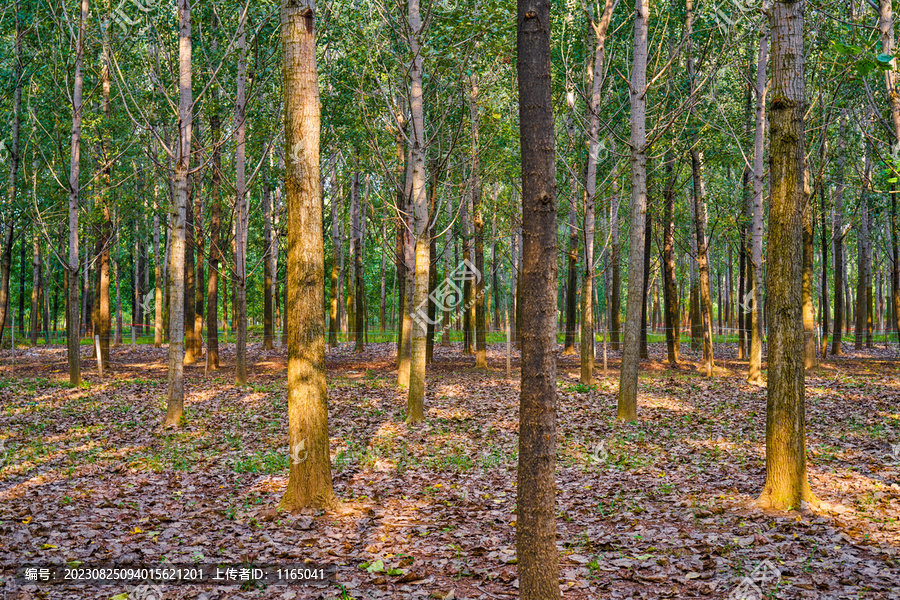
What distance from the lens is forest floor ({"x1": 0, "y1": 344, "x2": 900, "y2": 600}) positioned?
13.9ft

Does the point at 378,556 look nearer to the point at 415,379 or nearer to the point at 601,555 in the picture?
the point at 601,555

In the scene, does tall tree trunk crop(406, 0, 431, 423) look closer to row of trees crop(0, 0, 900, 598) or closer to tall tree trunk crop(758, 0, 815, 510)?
row of trees crop(0, 0, 900, 598)


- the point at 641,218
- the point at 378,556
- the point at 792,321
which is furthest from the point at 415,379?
the point at 792,321

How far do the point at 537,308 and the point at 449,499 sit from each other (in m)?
3.76

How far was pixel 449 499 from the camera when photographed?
6.32 m

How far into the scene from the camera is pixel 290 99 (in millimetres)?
5844

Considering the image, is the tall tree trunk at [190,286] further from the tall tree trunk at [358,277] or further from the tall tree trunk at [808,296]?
the tall tree trunk at [808,296]

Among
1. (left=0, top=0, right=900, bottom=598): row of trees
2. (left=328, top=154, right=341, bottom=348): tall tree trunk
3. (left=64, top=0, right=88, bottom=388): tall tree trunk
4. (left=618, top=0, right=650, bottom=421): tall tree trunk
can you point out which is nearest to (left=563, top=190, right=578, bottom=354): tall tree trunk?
(left=0, top=0, right=900, bottom=598): row of trees

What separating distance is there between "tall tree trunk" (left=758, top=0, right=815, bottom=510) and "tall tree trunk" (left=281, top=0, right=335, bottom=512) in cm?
438

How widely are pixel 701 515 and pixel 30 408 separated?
486 inches

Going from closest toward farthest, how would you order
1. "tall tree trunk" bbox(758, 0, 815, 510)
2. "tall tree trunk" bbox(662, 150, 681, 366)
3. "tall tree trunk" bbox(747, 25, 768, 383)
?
"tall tree trunk" bbox(758, 0, 815, 510)
"tall tree trunk" bbox(747, 25, 768, 383)
"tall tree trunk" bbox(662, 150, 681, 366)

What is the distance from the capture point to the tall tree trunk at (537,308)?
3.23 meters

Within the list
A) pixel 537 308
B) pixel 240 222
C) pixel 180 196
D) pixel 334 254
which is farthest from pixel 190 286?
pixel 537 308

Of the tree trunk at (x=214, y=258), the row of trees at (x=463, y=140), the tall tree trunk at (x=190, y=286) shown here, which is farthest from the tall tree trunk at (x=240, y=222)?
the tall tree trunk at (x=190, y=286)
